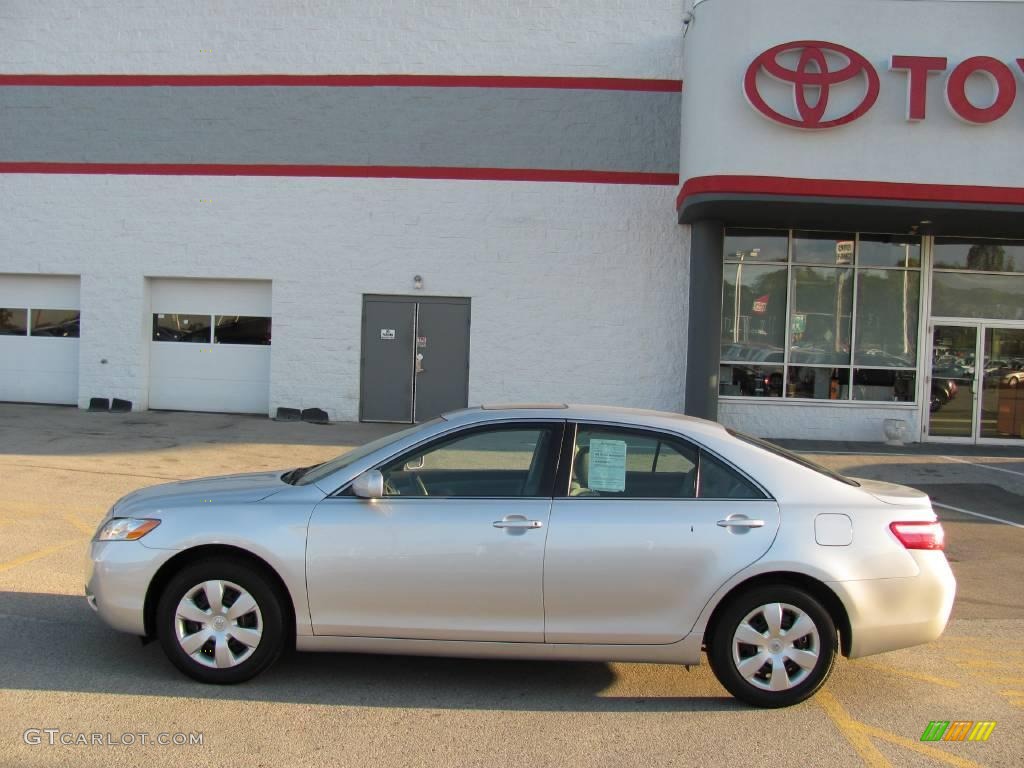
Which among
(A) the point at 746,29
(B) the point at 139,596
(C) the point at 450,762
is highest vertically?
(A) the point at 746,29

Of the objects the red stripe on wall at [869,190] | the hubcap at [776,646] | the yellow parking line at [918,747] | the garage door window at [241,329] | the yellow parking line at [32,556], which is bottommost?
the yellow parking line at [918,747]

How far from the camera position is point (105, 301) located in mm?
15945

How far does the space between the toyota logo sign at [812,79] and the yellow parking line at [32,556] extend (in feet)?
34.4

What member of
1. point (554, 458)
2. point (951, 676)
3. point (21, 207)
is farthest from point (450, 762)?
point (21, 207)

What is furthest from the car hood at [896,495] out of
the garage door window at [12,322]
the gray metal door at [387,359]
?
the garage door window at [12,322]

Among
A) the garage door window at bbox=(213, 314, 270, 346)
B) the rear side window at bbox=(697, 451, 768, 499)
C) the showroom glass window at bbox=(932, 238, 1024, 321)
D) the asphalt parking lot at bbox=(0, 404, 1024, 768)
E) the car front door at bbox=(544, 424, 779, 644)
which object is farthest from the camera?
the garage door window at bbox=(213, 314, 270, 346)

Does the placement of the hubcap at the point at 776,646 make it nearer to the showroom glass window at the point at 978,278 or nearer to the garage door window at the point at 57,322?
the showroom glass window at the point at 978,278

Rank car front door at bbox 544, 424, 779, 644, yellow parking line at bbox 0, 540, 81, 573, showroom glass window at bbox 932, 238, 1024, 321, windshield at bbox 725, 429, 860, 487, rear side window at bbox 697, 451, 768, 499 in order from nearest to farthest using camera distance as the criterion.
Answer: car front door at bbox 544, 424, 779, 644
rear side window at bbox 697, 451, 768, 499
windshield at bbox 725, 429, 860, 487
yellow parking line at bbox 0, 540, 81, 573
showroom glass window at bbox 932, 238, 1024, 321

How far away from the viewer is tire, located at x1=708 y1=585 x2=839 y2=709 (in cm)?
441

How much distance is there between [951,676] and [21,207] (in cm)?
1644

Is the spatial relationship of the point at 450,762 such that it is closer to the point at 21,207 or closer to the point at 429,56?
the point at 429,56

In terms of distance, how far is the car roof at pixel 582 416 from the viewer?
15.6ft

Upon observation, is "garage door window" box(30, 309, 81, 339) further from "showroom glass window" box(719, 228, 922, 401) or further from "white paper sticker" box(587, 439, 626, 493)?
"white paper sticker" box(587, 439, 626, 493)

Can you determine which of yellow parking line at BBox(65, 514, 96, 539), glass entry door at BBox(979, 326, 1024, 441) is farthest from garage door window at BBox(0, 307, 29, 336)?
glass entry door at BBox(979, 326, 1024, 441)
